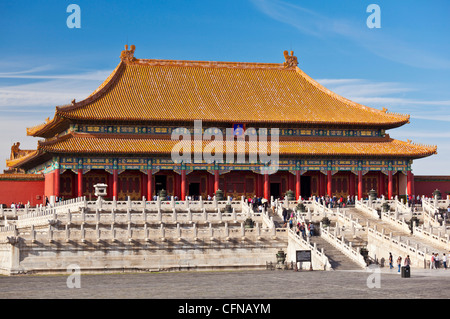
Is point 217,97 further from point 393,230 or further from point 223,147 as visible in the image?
point 393,230

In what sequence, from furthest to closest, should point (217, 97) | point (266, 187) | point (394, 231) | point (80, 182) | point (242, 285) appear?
point (217, 97)
point (266, 187)
point (80, 182)
point (394, 231)
point (242, 285)

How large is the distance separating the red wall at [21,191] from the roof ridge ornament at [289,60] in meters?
25.0

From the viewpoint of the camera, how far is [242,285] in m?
39.9

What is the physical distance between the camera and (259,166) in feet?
244

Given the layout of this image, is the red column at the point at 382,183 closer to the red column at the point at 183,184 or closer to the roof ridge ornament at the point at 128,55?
the red column at the point at 183,184

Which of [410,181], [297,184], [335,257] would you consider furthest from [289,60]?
[335,257]

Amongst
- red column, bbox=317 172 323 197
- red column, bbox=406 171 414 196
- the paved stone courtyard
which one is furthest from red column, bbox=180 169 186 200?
the paved stone courtyard

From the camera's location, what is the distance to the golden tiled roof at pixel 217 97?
75.1 m

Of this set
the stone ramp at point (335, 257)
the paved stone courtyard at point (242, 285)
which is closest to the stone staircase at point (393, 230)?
the stone ramp at point (335, 257)

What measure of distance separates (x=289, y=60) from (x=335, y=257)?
38345 mm

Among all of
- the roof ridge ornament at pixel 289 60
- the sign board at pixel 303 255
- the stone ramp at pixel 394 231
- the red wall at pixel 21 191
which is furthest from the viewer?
the roof ridge ornament at pixel 289 60

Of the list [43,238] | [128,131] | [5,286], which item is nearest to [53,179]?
[128,131]

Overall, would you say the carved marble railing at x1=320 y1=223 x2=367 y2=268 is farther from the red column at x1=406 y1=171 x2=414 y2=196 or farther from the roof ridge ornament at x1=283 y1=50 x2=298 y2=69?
the roof ridge ornament at x1=283 y1=50 x2=298 y2=69

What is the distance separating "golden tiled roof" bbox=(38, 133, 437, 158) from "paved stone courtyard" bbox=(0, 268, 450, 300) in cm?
2391
